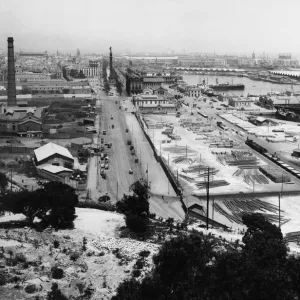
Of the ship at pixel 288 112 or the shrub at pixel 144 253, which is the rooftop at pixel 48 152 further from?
the ship at pixel 288 112

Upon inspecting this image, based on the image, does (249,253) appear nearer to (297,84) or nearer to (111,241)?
(111,241)

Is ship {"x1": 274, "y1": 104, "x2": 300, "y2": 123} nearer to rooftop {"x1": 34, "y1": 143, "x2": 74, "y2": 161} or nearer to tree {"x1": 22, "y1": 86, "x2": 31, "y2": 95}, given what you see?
rooftop {"x1": 34, "y1": 143, "x2": 74, "y2": 161}

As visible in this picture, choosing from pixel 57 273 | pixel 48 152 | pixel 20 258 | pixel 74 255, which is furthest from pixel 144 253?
pixel 48 152

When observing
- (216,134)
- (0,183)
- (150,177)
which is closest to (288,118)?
(216,134)

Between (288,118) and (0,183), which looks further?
(288,118)

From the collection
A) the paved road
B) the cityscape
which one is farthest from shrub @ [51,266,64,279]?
the paved road

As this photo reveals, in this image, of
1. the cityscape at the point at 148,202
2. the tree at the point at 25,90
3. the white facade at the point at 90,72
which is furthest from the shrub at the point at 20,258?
the white facade at the point at 90,72

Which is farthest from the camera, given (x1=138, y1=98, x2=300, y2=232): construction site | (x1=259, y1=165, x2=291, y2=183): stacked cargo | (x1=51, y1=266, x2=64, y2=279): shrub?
(x1=259, y1=165, x2=291, y2=183): stacked cargo

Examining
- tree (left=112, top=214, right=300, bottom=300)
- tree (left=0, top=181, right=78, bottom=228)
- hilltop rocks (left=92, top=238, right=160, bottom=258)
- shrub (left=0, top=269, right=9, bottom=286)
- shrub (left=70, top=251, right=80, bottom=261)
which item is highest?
tree (left=112, top=214, right=300, bottom=300)
